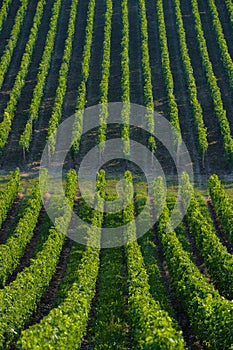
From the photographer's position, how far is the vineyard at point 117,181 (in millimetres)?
31906

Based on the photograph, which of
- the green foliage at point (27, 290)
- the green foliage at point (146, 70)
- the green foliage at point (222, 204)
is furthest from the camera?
the green foliage at point (146, 70)

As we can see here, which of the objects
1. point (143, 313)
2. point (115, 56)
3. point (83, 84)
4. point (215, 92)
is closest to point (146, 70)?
point (115, 56)

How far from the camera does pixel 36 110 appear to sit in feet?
202

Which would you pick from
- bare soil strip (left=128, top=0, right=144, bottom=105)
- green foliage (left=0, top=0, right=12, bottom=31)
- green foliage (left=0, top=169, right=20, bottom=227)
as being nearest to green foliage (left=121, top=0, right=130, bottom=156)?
bare soil strip (left=128, top=0, right=144, bottom=105)

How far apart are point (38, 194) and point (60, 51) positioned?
30693 millimetres

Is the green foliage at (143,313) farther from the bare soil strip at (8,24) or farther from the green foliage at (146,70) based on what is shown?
the bare soil strip at (8,24)

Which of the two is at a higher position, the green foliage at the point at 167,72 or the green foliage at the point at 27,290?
the green foliage at the point at 167,72

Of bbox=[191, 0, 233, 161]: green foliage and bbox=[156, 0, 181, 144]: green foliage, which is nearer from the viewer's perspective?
bbox=[191, 0, 233, 161]: green foliage

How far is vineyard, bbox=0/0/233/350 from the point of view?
3191cm

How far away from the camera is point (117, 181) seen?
5300cm

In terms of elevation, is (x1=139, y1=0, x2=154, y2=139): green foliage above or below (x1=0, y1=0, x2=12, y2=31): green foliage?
below

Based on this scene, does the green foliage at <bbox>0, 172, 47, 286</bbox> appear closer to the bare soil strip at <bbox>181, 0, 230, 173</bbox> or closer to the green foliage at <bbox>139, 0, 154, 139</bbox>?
the green foliage at <bbox>139, 0, 154, 139</bbox>

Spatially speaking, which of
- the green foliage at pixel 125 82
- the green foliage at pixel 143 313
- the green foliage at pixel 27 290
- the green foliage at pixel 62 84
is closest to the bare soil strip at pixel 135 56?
the green foliage at pixel 125 82

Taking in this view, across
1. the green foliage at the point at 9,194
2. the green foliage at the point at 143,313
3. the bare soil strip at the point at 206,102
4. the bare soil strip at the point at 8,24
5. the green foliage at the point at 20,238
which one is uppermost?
the bare soil strip at the point at 8,24
